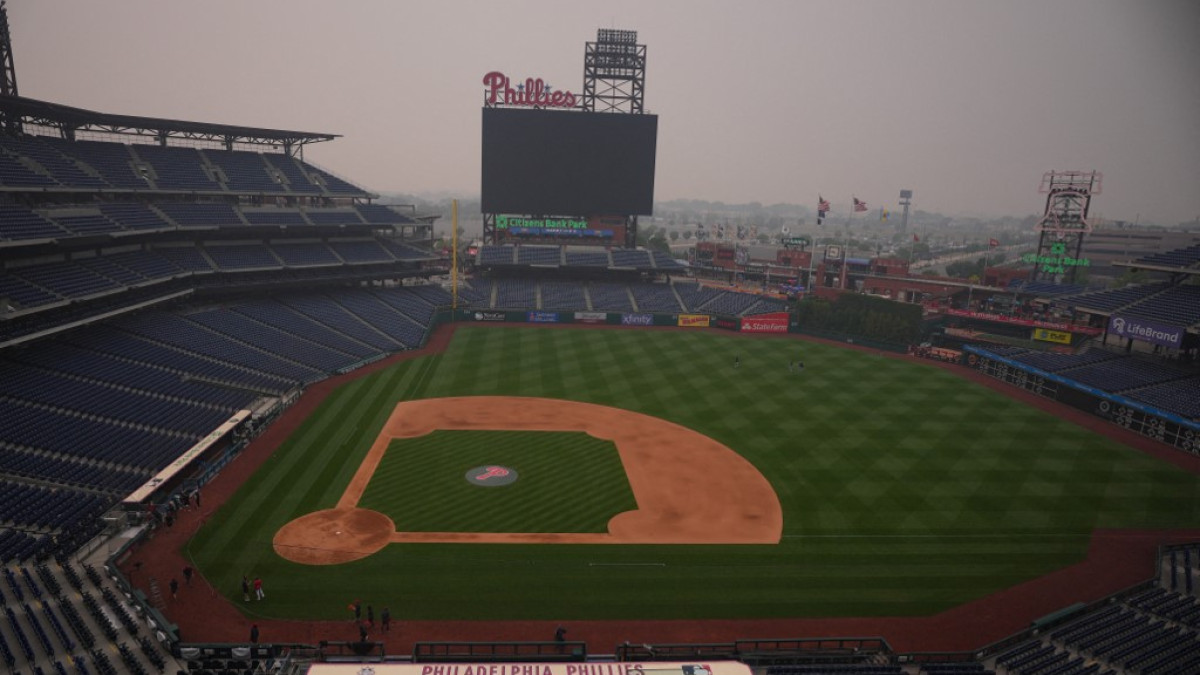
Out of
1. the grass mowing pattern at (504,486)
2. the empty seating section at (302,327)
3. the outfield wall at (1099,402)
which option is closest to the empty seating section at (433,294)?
the empty seating section at (302,327)

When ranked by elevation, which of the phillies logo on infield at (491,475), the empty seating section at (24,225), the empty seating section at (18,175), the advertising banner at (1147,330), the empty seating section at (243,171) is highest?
the empty seating section at (243,171)

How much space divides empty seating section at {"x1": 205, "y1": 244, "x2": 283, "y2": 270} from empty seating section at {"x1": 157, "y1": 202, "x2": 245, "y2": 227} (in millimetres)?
2456

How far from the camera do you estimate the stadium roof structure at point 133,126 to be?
40344mm

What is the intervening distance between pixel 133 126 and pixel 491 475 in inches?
1655

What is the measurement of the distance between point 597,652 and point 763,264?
8795cm

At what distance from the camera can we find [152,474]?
25828mm

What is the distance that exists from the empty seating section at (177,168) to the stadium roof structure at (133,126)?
3.69ft

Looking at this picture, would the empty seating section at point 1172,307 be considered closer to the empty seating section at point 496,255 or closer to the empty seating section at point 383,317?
the empty seating section at point 383,317

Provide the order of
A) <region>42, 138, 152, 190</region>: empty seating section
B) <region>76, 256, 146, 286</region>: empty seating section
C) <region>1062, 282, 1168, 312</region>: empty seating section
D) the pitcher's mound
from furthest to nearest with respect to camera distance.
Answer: <region>1062, 282, 1168, 312</region>: empty seating section < <region>42, 138, 152, 190</region>: empty seating section < <region>76, 256, 146, 286</region>: empty seating section < the pitcher's mound

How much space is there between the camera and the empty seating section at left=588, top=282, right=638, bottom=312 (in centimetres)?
6638

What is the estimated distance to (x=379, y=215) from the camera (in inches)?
2464

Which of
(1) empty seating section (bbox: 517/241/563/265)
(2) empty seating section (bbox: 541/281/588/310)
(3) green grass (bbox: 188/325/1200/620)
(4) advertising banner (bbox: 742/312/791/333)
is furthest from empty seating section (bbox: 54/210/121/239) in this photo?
(4) advertising banner (bbox: 742/312/791/333)

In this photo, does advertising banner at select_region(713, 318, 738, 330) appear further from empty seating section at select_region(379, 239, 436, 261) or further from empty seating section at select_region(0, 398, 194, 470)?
empty seating section at select_region(0, 398, 194, 470)

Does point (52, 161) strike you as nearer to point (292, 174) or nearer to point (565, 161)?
point (292, 174)
